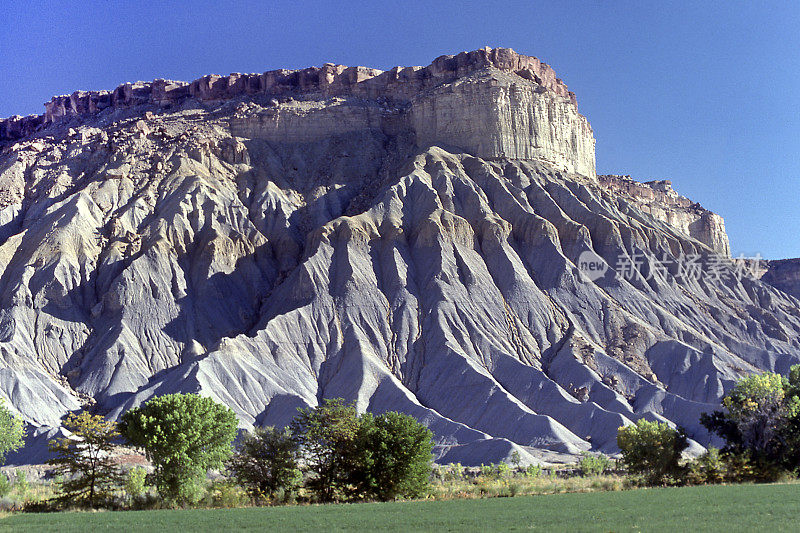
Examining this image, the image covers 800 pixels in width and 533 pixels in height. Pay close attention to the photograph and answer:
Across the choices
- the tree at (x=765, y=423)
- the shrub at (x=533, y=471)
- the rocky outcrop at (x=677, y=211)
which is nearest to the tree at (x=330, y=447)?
the shrub at (x=533, y=471)

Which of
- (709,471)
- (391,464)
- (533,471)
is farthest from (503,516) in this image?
(533,471)

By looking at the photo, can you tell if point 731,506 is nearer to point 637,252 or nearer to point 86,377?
point 86,377

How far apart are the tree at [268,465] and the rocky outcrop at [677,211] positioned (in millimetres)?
95973

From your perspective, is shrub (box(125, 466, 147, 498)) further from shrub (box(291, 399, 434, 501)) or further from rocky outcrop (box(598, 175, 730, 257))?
rocky outcrop (box(598, 175, 730, 257))

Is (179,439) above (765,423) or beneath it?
above

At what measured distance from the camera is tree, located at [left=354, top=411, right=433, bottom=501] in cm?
4244

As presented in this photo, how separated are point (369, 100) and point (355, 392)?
5848cm

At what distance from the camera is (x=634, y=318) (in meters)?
88.4

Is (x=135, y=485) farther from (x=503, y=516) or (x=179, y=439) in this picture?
(x=503, y=516)

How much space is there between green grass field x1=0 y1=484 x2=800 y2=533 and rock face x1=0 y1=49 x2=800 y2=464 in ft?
99.6

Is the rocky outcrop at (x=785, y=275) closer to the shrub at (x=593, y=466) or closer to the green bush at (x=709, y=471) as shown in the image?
the shrub at (x=593, y=466)

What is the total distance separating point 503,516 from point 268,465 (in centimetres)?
1712

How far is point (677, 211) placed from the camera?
454 ft

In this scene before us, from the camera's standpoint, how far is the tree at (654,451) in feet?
160
